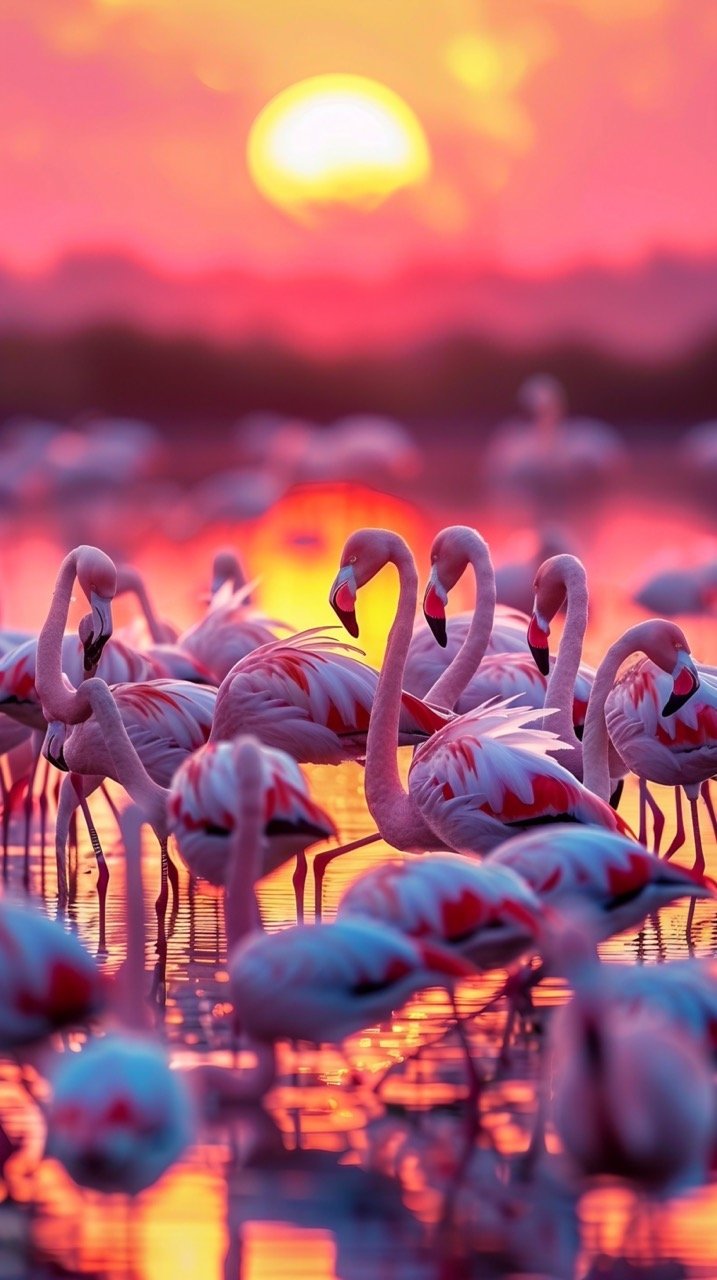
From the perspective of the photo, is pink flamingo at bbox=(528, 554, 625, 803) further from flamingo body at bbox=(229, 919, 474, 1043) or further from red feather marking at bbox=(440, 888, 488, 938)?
flamingo body at bbox=(229, 919, 474, 1043)

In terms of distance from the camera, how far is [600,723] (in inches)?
247

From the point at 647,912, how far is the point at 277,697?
6.50ft

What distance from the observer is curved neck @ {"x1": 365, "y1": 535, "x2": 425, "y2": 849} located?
5.96m

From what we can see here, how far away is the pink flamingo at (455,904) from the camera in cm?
441

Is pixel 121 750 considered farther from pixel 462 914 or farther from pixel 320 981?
pixel 320 981

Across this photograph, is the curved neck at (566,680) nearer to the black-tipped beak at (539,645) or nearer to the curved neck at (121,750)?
the black-tipped beak at (539,645)

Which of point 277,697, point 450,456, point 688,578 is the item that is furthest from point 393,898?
point 450,456

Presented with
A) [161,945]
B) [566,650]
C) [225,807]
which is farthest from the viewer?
[566,650]

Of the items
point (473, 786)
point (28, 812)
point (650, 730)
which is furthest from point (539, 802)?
point (28, 812)

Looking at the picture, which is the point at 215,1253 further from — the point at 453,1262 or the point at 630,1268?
the point at 630,1268

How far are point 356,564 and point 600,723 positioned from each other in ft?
2.65

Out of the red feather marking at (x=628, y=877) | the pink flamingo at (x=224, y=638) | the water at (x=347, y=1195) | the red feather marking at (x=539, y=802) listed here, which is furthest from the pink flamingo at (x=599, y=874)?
the pink flamingo at (x=224, y=638)

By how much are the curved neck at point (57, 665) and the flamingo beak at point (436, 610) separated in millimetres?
1044

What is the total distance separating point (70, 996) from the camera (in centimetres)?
413
